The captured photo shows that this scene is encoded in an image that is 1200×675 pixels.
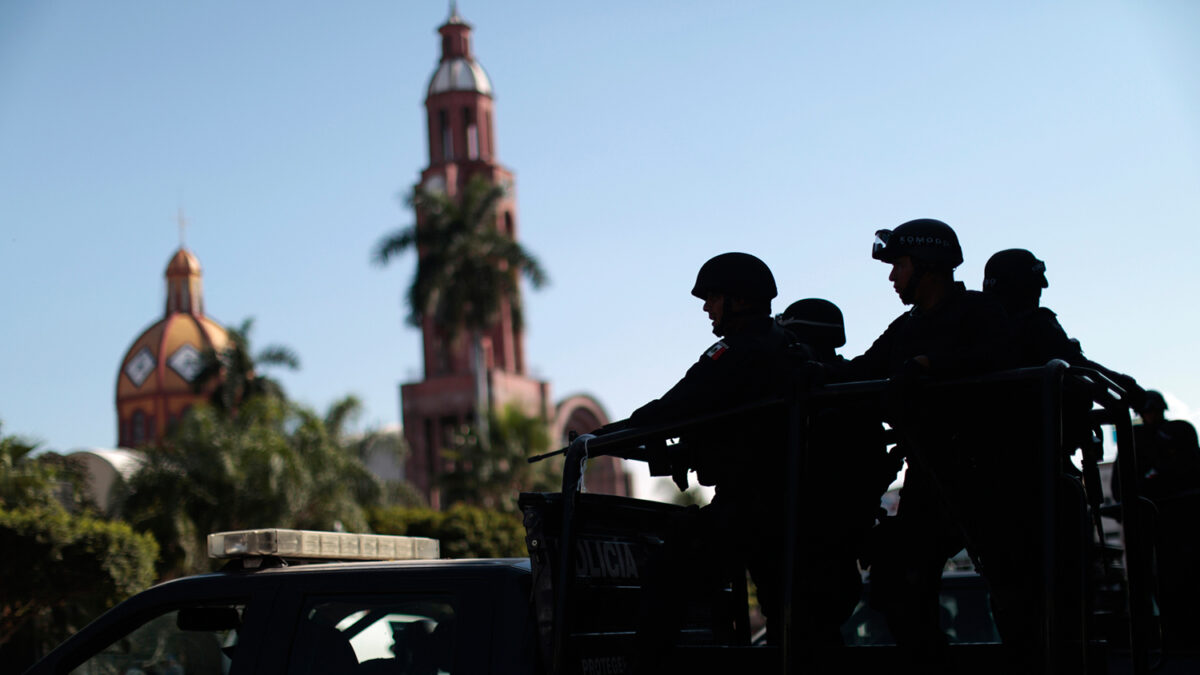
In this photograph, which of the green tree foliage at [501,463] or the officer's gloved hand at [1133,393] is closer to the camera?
the officer's gloved hand at [1133,393]

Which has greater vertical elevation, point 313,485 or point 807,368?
point 313,485

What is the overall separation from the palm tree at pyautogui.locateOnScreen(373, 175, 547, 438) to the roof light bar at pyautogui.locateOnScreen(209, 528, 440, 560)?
40.2 meters

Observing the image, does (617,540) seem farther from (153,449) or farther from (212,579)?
(153,449)

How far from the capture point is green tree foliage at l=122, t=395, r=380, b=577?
2767 cm

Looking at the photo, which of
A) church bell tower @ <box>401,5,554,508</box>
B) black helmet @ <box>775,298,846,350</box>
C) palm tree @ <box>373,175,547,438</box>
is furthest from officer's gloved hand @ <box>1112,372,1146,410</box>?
church bell tower @ <box>401,5,554,508</box>

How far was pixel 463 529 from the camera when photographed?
30062mm

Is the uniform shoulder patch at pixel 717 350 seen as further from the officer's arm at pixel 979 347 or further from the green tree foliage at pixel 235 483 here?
the green tree foliage at pixel 235 483

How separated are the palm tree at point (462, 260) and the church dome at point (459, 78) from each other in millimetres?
20236

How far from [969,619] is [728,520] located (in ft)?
13.9

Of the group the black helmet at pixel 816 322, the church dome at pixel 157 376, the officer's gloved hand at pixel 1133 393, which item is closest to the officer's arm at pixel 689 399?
the black helmet at pixel 816 322

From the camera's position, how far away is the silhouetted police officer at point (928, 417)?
372 cm

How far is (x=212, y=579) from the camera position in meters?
4.64

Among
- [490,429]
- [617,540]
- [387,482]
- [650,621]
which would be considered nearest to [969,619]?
[617,540]

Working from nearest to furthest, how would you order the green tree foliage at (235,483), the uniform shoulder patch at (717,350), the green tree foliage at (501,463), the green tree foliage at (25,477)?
the uniform shoulder patch at (717,350) < the green tree foliage at (25,477) < the green tree foliage at (235,483) < the green tree foliage at (501,463)
